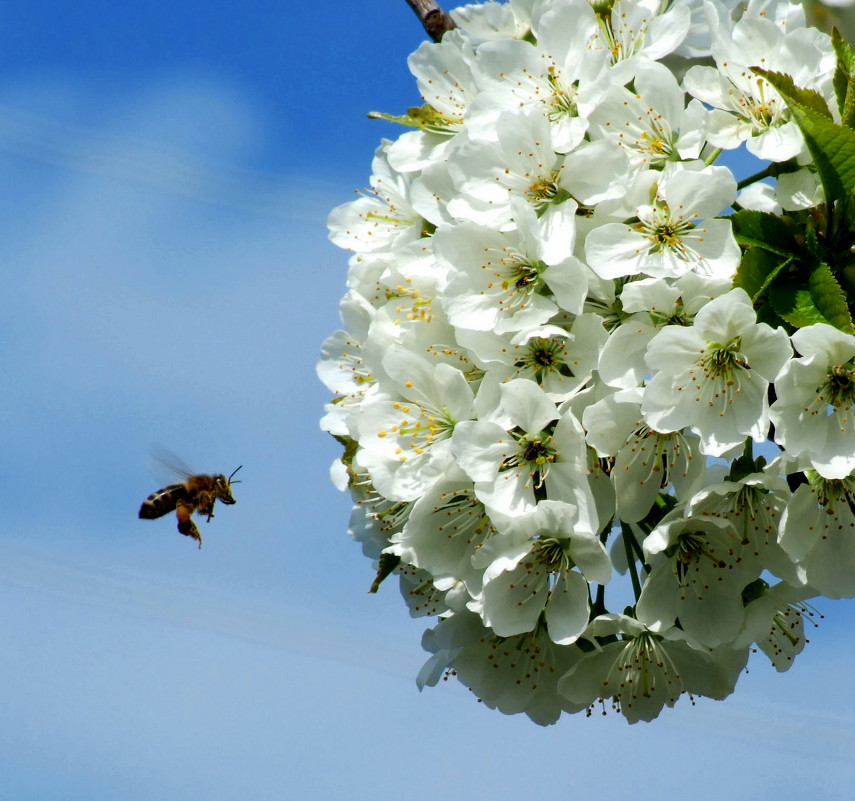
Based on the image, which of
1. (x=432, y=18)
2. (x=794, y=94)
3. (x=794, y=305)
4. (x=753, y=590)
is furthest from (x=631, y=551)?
(x=432, y=18)

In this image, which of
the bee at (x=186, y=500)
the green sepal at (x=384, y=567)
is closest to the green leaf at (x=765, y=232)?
the green sepal at (x=384, y=567)

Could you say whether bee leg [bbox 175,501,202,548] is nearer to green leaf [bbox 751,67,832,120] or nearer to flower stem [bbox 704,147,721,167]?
flower stem [bbox 704,147,721,167]

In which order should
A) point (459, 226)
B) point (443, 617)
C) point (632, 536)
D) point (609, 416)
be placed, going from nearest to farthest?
point (609, 416) < point (459, 226) < point (632, 536) < point (443, 617)

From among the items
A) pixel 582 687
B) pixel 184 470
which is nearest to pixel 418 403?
pixel 582 687

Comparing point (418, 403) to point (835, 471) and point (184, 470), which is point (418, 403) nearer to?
point (835, 471)

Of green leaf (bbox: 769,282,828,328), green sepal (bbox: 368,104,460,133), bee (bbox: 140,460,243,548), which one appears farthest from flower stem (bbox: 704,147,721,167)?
bee (bbox: 140,460,243,548)

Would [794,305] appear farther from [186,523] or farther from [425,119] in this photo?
[186,523]
